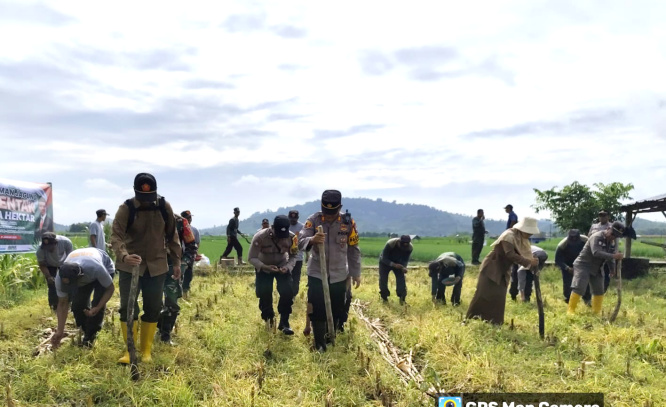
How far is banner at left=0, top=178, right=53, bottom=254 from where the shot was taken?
33.5 ft

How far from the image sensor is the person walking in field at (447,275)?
29.5 ft

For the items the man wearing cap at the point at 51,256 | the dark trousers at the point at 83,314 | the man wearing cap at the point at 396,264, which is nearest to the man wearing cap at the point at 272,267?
the dark trousers at the point at 83,314

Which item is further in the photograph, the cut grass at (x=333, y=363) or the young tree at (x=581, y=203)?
the young tree at (x=581, y=203)

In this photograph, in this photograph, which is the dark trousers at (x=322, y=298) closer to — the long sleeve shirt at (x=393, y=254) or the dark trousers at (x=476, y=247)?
the long sleeve shirt at (x=393, y=254)

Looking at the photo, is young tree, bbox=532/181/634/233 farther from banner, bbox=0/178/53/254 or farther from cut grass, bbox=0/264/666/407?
banner, bbox=0/178/53/254

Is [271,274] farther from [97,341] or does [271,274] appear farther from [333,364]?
[97,341]

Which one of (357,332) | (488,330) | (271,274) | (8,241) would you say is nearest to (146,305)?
(271,274)

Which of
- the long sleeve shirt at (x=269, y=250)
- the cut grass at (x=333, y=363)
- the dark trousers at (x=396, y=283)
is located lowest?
the cut grass at (x=333, y=363)

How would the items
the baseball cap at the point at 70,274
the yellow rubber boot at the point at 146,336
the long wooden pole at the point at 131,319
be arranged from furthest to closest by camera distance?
1. the baseball cap at the point at 70,274
2. the yellow rubber boot at the point at 146,336
3. the long wooden pole at the point at 131,319

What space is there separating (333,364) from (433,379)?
111 cm

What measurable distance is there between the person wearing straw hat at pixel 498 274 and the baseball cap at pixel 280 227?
332 cm

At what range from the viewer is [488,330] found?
22.7ft

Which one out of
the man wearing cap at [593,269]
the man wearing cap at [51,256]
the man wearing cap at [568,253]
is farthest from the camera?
the man wearing cap at [568,253]

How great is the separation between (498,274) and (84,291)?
5995 mm
